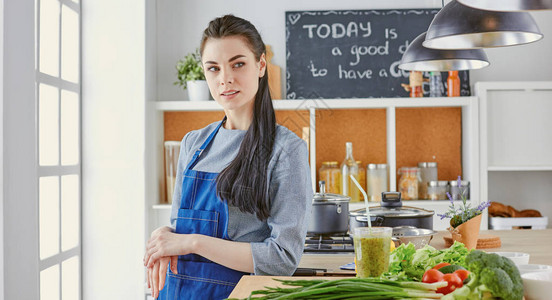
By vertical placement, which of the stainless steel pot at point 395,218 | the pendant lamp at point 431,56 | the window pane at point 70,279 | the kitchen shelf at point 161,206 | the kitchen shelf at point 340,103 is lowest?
the window pane at point 70,279

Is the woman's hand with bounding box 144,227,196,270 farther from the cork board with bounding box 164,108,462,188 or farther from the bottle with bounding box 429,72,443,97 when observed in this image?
the bottle with bounding box 429,72,443,97

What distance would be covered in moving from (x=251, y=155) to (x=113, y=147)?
2.39 metres

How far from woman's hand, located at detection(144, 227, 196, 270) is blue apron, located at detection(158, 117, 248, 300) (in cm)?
8

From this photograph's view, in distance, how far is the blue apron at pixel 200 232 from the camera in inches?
62.0

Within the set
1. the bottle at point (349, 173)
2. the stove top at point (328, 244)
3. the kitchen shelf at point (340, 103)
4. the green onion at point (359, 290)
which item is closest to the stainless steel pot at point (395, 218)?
the stove top at point (328, 244)

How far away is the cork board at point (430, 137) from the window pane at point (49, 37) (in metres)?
2.25

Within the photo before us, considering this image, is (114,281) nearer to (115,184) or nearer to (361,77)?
(115,184)

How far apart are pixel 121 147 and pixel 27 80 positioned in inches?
55.6

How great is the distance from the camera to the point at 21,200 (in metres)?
2.40

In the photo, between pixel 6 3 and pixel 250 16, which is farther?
pixel 250 16

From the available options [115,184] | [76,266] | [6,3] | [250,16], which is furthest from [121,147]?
[6,3]

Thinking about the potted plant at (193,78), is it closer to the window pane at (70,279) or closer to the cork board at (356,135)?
the cork board at (356,135)

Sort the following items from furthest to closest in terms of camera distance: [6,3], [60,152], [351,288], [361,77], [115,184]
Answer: [361,77] → [115,184] → [60,152] → [6,3] → [351,288]

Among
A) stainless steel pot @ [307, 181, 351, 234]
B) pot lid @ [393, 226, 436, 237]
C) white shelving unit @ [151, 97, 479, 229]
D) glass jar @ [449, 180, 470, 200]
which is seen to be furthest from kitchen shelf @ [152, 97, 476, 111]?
pot lid @ [393, 226, 436, 237]
